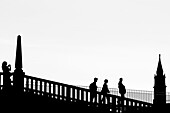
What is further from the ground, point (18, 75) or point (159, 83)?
point (18, 75)

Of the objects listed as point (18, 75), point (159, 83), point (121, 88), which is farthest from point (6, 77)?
point (159, 83)

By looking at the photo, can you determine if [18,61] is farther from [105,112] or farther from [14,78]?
[105,112]

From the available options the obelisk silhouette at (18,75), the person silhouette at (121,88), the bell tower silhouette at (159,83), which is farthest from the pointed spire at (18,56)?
the bell tower silhouette at (159,83)

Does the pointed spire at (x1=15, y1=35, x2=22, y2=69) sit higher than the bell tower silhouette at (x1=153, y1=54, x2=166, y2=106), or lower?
higher

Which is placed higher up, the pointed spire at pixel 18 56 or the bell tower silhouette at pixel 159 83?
the pointed spire at pixel 18 56

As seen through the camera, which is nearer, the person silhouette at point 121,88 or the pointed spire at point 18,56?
the pointed spire at point 18,56

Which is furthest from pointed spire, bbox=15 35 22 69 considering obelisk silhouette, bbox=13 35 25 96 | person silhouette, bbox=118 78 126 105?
person silhouette, bbox=118 78 126 105

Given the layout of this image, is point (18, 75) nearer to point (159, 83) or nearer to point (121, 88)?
point (121, 88)

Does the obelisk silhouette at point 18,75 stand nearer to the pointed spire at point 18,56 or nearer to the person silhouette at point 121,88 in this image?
the pointed spire at point 18,56

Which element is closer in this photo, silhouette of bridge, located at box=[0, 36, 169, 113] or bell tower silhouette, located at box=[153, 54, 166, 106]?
silhouette of bridge, located at box=[0, 36, 169, 113]

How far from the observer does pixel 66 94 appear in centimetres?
2809

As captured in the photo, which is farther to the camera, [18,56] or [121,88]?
[121,88]

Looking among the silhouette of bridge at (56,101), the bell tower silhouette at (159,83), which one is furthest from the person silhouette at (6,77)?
the bell tower silhouette at (159,83)

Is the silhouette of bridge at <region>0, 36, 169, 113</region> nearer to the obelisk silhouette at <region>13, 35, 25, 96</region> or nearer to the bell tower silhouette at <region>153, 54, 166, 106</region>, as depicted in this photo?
the obelisk silhouette at <region>13, 35, 25, 96</region>
